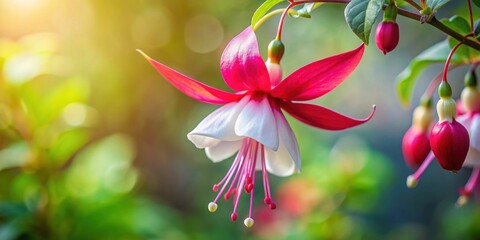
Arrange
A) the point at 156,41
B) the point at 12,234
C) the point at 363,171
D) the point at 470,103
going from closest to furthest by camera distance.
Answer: the point at 470,103 < the point at 12,234 < the point at 363,171 < the point at 156,41

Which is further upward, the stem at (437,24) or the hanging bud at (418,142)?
the stem at (437,24)

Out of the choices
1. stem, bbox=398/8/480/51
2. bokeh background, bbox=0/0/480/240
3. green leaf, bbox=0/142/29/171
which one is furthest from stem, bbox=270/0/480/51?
green leaf, bbox=0/142/29/171

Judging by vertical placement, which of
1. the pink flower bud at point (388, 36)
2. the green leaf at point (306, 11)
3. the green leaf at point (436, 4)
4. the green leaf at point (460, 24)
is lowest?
the pink flower bud at point (388, 36)

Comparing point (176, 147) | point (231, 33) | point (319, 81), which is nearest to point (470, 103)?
point (319, 81)

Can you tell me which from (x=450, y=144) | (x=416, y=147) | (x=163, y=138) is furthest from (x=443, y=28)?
(x=163, y=138)

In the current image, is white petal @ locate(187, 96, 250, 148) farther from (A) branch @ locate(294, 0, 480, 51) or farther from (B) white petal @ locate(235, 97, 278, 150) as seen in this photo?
(A) branch @ locate(294, 0, 480, 51)

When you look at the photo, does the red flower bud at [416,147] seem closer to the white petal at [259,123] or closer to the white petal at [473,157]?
the white petal at [473,157]

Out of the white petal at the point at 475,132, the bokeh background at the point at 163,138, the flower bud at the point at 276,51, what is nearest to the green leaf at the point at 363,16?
the flower bud at the point at 276,51

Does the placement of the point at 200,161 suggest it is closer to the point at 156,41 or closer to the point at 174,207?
the point at 174,207
